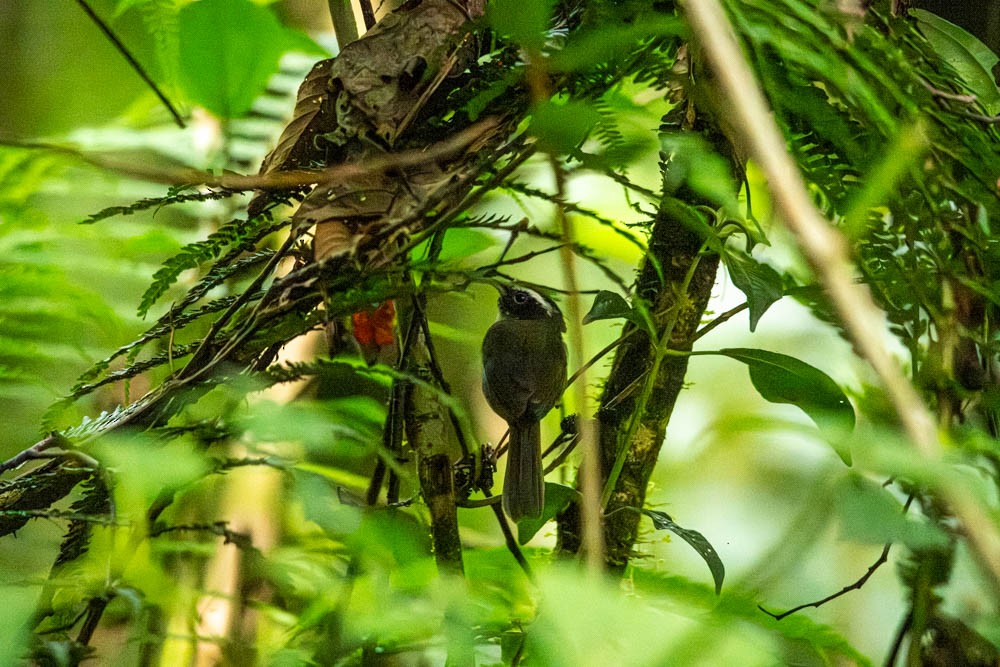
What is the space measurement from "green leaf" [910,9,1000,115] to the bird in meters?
0.52

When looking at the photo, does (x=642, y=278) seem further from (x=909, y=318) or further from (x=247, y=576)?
(x=247, y=576)

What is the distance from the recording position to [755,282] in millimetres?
656

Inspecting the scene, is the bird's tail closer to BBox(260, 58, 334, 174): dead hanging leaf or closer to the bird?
the bird

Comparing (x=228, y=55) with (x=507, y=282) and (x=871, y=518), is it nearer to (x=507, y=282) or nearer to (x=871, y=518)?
(x=507, y=282)

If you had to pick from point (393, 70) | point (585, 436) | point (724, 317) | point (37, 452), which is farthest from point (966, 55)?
point (37, 452)

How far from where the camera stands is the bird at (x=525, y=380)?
0.90 meters

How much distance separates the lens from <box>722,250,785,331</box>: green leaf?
2.08ft

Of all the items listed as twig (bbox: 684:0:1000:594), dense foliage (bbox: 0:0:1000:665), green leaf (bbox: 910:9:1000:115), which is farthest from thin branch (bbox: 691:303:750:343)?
twig (bbox: 684:0:1000:594)

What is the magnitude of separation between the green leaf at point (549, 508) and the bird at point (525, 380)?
0.01 m

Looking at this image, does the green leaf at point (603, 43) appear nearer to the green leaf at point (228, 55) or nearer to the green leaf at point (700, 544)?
the green leaf at point (700, 544)

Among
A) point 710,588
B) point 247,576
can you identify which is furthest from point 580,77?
Answer: point 247,576

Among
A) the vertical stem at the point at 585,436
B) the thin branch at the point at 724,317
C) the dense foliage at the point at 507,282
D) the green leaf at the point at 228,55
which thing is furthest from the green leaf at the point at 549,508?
the green leaf at the point at 228,55

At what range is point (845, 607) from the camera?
1.61m

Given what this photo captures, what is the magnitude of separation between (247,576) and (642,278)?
977 millimetres
